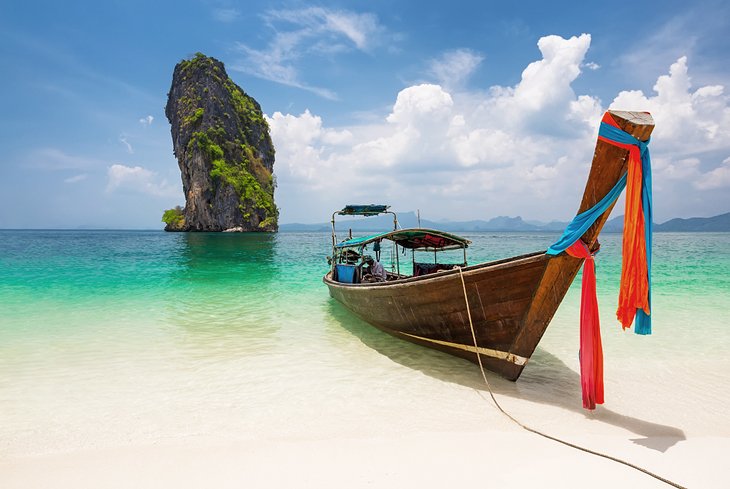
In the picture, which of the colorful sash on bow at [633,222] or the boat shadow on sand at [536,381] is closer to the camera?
the colorful sash on bow at [633,222]

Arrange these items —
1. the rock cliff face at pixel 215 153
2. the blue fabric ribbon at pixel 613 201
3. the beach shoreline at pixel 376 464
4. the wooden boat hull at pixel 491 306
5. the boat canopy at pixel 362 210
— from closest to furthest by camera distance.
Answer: the beach shoreline at pixel 376 464 < the blue fabric ribbon at pixel 613 201 < the wooden boat hull at pixel 491 306 < the boat canopy at pixel 362 210 < the rock cliff face at pixel 215 153

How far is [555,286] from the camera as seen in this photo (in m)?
4.85

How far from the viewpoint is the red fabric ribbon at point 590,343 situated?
4707 millimetres

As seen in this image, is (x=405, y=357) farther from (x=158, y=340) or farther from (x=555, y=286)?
(x=158, y=340)

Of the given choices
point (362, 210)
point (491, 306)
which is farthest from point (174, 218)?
point (491, 306)

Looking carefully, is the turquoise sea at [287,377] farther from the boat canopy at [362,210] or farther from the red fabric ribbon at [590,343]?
the boat canopy at [362,210]

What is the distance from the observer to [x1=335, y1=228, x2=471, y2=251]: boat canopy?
325 inches

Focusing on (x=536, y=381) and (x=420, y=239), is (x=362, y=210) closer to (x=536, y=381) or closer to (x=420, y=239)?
(x=420, y=239)

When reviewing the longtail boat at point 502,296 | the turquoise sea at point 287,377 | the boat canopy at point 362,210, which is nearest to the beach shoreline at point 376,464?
→ the turquoise sea at point 287,377

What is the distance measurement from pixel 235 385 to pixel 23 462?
2534mm

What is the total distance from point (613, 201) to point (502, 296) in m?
1.81

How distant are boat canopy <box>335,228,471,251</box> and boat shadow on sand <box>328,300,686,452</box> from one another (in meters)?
2.31

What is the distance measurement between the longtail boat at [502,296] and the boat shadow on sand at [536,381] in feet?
0.95

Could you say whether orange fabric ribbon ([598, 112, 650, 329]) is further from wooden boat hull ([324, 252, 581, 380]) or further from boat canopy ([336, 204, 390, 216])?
boat canopy ([336, 204, 390, 216])
